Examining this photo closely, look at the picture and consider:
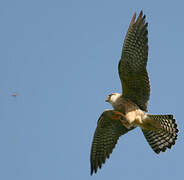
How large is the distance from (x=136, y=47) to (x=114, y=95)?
1.09 meters

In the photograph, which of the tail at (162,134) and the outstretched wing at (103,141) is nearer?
the tail at (162,134)

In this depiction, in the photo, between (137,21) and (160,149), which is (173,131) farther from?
(137,21)

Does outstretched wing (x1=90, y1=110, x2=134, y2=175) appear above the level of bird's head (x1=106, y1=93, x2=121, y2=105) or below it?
below

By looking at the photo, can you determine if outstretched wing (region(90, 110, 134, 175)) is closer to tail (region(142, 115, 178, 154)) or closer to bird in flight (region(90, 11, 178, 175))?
bird in flight (region(90, 11, 178, 175))

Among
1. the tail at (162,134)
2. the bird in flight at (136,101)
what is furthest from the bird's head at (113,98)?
the tail at (162,134)

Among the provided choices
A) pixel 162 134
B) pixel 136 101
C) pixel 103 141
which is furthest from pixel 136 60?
pixel 103 141

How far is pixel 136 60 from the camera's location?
7934mm

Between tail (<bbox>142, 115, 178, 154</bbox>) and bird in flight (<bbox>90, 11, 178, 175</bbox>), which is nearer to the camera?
bird in flight (<bbox>90, 11, 178, 175</bbox>)

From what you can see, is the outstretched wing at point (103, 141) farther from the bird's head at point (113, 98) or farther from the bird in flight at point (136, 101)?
the bird's head at point (113, 98)

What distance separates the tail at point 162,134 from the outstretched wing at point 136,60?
586 mm

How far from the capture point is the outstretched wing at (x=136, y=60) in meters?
7.93

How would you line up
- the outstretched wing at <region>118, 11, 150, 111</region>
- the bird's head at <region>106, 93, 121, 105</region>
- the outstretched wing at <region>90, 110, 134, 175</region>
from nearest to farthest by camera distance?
1. the outstretched wing at <region>118, 11, 150, 111</region>
2. the bird's head at <region>106, 93, 121, 105</region>
3. the outstretched wing at <region>90, 110, 134, 175</region>

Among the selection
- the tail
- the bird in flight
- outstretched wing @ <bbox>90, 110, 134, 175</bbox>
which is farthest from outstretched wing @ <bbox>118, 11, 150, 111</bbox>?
outstretched wing @ <bbox>90, 110, 134, 175</bbox>

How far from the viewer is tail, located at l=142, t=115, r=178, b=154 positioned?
8344mm
